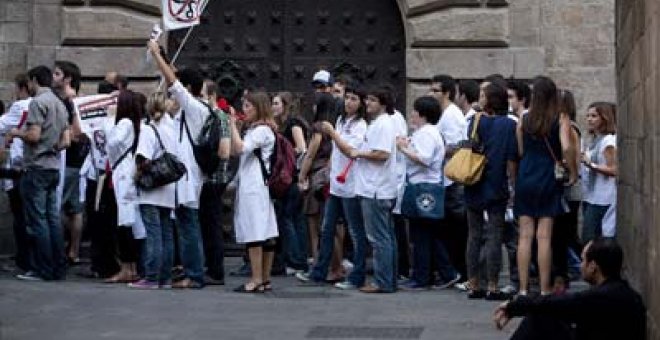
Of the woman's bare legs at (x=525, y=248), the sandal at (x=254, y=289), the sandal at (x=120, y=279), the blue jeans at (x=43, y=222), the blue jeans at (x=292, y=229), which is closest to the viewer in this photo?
the woman's bare legs at (x=525, y=248)

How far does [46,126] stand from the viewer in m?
14.8

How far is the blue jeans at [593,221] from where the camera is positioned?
14375 mm

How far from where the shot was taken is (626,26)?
35.9 feet

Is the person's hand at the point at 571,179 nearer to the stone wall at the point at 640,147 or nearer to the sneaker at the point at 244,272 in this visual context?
the stone wall at the point at 640,147

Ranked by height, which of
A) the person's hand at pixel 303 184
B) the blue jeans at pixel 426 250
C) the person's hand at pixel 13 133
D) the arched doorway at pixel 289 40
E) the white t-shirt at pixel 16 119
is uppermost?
the arched doorway at pixel 289 40

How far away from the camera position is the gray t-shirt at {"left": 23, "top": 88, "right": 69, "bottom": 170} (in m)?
14.8

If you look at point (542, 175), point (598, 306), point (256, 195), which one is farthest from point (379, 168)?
point (598, 306)

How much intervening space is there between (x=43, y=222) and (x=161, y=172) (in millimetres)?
1515

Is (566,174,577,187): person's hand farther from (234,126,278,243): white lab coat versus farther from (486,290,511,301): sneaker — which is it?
(234,126,278,243): white lab coat

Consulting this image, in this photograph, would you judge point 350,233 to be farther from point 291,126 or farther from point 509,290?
point 291,126

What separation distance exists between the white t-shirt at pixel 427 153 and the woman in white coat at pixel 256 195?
1214mm

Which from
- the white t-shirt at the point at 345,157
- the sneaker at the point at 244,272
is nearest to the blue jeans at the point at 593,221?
the white t-shirt at the point at 345,157

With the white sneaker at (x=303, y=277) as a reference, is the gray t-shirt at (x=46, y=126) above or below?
above

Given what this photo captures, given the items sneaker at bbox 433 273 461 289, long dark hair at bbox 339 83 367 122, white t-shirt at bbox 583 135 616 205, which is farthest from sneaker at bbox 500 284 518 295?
long dark hair at bbox 339 83 367 122
